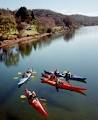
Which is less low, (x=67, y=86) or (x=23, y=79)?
(x=67, y=86)

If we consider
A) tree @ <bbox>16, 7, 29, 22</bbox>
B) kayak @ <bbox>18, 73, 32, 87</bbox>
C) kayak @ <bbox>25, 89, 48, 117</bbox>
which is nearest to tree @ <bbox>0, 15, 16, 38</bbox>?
tree @ <bbox>16, 7, 29, 22</bbox>

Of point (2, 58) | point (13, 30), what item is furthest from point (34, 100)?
point (13, 30)

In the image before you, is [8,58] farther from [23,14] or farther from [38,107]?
[23,14]

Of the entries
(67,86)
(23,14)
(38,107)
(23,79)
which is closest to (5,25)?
(23,14)

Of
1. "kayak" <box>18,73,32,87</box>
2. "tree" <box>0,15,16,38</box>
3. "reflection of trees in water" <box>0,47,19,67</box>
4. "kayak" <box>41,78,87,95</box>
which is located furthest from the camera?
"tree" <box>0,15,16,38</box>

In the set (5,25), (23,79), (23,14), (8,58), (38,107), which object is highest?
(23,14)

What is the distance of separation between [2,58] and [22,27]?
4118 centimetres

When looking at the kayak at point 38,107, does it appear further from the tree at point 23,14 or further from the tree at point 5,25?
the tree at point 23,14

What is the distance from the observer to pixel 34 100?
24531 millimetres

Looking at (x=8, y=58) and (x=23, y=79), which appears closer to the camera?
(x=23, y=79)

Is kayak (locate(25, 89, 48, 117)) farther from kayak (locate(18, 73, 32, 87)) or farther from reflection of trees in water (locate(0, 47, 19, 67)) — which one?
reflection of trees in water (locate(0, 47, 19, 67))

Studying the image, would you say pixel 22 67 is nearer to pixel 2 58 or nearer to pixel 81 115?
pixel 2 58

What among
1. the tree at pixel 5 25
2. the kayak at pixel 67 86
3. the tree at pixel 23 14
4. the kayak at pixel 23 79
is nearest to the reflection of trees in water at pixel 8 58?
the kayak at pixel 23 79

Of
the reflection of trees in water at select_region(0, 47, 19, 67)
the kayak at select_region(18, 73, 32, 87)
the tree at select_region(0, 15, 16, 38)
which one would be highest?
the tree at select_region(0, 15, 16, 38)
